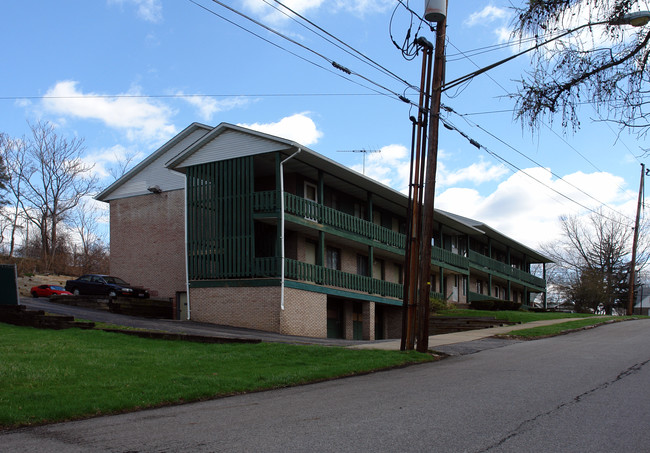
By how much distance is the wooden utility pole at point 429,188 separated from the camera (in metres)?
15.4

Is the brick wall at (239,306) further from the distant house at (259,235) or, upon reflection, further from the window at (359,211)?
the window at (359,211)

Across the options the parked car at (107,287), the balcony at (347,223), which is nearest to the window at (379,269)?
the balcony at (347,223)

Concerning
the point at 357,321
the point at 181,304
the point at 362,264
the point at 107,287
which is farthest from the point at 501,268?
the point at 107,287

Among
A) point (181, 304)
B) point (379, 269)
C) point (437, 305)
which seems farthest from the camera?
point (379, 269)

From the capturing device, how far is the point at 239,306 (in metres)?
25.0

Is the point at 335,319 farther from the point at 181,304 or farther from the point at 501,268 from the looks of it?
the point at 501,268

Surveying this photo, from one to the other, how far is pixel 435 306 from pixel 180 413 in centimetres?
2760

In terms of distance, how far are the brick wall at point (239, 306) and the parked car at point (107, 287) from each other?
16.3ft

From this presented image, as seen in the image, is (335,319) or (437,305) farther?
(437,305)

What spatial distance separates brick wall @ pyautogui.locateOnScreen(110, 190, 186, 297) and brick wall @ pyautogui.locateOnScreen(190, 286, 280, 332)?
4198 millimetres

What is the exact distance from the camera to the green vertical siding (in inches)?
994

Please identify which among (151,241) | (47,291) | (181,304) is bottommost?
(181,304)

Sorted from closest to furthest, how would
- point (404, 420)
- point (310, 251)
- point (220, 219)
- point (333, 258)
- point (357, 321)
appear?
point (404, 420) < point (220, 219) < point (310, 251) < point (333, 258) < point (357, 321)

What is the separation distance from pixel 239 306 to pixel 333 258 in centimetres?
738
